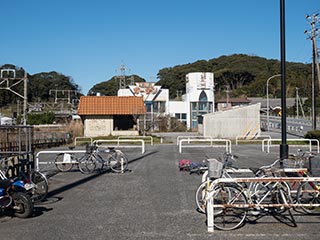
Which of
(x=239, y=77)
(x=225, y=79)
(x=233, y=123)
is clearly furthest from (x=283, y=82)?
(x=239, y=77)

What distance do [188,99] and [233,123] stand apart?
14.5 metres

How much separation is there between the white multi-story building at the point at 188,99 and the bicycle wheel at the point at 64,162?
35373 mm

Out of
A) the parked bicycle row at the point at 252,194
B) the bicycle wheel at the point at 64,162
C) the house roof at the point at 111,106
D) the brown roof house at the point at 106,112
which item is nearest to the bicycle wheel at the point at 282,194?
the parked bicycle row at the point at 252,194

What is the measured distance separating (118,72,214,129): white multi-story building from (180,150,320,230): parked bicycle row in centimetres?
4161

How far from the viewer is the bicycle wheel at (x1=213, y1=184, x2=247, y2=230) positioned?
5.82m

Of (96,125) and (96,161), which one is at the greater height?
(96,125)

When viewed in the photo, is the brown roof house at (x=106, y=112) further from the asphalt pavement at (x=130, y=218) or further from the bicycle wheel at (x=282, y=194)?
the bicycle wheel at (x=282, y=194)

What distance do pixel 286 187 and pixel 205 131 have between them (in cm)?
3039

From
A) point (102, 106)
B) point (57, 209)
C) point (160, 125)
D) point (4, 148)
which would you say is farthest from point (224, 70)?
point (57, 209)

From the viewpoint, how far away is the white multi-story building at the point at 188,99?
49.0m

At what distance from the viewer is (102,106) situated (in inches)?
1556

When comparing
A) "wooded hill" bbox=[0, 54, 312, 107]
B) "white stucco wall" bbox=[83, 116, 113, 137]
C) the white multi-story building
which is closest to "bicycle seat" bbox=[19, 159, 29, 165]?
"white stucco wall" bbox=[83, 116, 113, 137]

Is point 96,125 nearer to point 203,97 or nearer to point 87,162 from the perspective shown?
point 203,97

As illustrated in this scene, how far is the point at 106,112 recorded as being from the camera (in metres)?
39.0
